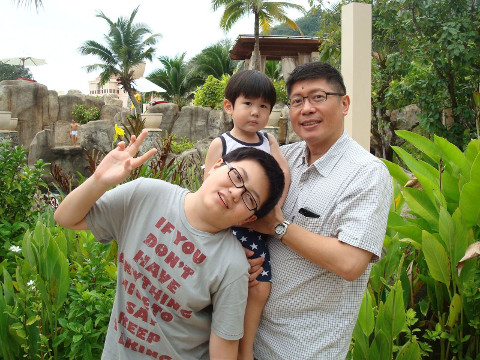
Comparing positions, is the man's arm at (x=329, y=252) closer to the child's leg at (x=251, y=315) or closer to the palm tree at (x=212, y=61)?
the child's leg at (x=251, y=315)

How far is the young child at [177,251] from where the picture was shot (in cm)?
127

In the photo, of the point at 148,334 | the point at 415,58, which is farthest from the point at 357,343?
the point at 415,58

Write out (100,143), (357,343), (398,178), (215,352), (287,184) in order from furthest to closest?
1. (100,143)
2. (398,178)
3. (357,343)
4. (287,184)
5. (215,352)

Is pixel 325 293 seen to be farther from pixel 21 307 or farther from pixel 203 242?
pixel 21 307

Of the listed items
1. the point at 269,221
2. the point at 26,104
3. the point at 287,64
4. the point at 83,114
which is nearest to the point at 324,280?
the point at 269,221

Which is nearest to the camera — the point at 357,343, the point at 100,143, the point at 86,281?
the point at 357,343

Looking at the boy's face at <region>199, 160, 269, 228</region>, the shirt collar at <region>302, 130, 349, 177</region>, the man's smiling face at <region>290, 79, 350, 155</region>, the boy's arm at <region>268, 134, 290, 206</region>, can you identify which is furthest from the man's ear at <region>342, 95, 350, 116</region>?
the boy's face at <region>199, 160, 269, 228</region>

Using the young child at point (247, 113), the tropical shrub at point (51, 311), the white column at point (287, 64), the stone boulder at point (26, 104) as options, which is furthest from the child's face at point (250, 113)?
the stone boulder at point (26, 104)

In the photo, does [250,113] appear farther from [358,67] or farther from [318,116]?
[358,67]

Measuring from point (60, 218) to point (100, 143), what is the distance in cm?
1873

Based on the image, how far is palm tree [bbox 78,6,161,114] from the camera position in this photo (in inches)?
1123

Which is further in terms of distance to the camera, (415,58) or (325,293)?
(415,58)

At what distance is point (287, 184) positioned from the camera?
5.16 feet

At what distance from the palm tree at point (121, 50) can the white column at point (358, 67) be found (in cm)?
2559
